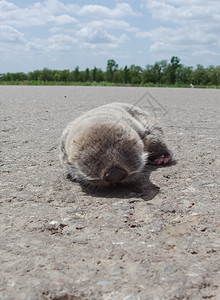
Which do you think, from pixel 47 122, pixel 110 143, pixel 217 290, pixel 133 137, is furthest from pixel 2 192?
pixel 47 122

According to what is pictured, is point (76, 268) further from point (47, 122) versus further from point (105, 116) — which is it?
point (47, 122)

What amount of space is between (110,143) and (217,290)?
78.6 inches

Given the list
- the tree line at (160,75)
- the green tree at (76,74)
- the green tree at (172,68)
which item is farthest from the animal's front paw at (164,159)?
Result: the green tree at (76,74)

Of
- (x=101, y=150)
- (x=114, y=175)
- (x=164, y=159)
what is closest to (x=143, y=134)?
(x=164, y=159)

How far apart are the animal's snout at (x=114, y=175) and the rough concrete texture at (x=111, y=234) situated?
6.9 inches

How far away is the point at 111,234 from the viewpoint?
2.91 metres

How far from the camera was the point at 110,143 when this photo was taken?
387 cm

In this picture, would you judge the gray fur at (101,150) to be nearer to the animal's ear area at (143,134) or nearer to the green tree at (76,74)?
the animal's ear area at (143,134)

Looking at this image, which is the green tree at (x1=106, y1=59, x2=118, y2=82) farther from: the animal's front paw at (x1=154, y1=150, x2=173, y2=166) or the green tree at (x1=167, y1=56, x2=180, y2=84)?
the animal's front paw at (x1=154, y1=150, x2=173, y2=166)

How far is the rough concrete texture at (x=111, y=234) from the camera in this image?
2.21 m

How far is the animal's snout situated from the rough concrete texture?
0.58 ft

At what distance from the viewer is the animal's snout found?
373 centimetres

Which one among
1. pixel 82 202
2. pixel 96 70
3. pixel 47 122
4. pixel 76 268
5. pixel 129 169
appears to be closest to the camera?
pixel 76 268

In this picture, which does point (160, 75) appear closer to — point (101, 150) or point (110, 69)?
point (110, 69)
